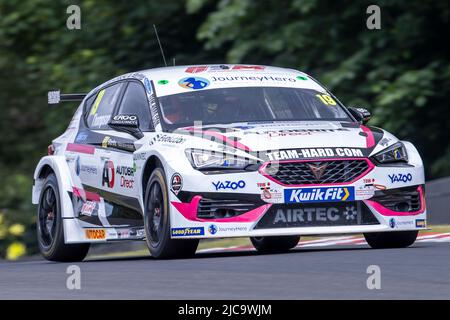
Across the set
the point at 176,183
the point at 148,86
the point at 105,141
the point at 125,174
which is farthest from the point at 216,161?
the point at 105,141

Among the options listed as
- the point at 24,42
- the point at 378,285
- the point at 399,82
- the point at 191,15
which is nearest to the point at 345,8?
the point at 399,82

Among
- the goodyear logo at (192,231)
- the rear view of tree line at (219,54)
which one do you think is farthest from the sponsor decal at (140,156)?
the rear view of tree line at (219,54)

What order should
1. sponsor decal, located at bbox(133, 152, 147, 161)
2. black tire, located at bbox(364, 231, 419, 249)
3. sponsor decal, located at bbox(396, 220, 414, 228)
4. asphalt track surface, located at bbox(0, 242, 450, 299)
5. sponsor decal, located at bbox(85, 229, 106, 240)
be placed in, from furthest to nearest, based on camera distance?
sponsor decal, located at bbox(85, 229, 106, 240)
black tire, located at bbox(364, 231, 419, 249)
sponsor decal, located at bbox(133, 152, 147, 161)
sponsor decal, located at bbox(396, 220, 414, 228)
asphalt track surface, located at bbox(0, 242, 450, 299)

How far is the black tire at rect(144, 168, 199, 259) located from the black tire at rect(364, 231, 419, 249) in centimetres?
161

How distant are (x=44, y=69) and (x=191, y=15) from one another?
2.55 metres

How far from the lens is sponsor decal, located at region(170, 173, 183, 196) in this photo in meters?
11.5

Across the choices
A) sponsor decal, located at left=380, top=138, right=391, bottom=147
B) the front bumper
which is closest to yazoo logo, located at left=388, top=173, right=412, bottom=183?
sponsor decal, located at left=380, top=138, right=391, bottom=147

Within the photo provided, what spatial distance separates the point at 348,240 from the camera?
577 inches

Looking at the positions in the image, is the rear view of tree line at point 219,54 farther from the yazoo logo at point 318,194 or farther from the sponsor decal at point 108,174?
the yazoo logo at point 318,194

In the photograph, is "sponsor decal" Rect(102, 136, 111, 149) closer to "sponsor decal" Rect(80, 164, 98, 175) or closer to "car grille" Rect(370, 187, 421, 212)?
"sponsor decal" Rect(80, 164, 98, 175)

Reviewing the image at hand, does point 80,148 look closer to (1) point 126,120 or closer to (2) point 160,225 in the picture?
(1) point 126,120

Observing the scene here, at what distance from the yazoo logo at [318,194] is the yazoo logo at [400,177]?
431 millimetres

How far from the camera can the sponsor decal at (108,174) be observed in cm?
1296

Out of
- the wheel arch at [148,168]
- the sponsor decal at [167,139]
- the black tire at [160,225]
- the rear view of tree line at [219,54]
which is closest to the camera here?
the black tire at [160,225]
